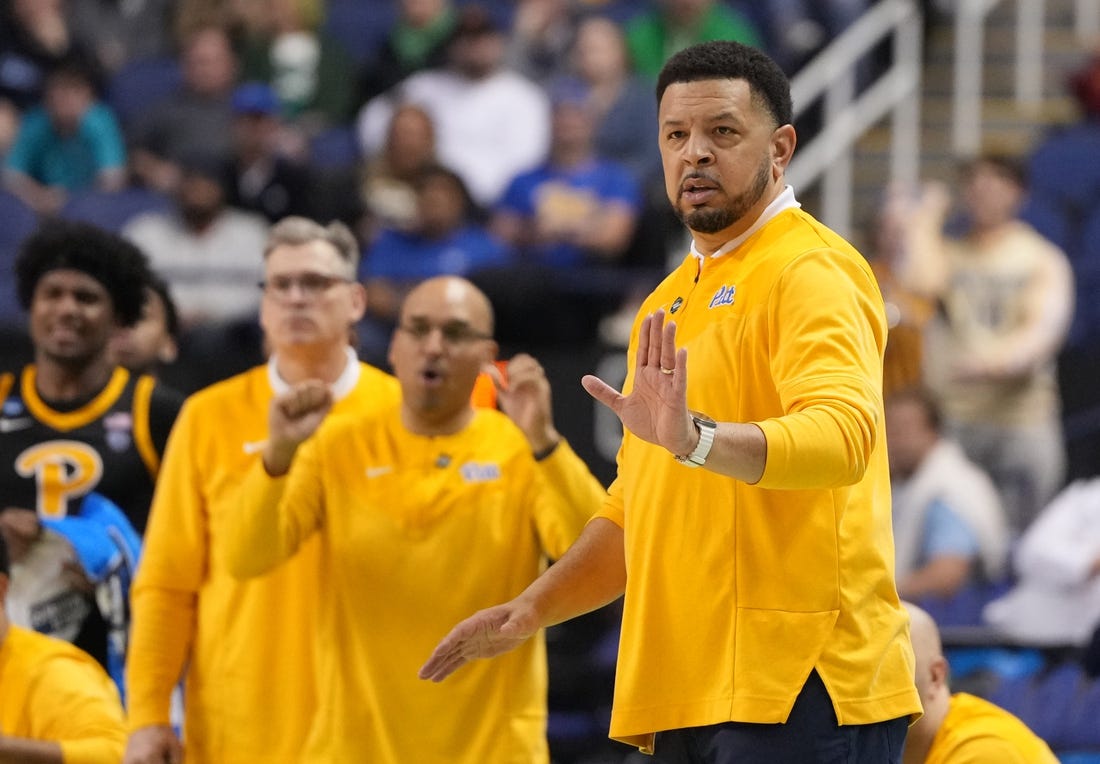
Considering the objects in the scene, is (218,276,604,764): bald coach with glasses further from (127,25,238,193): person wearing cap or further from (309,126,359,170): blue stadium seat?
(309,126,359,170): blue stadium seat

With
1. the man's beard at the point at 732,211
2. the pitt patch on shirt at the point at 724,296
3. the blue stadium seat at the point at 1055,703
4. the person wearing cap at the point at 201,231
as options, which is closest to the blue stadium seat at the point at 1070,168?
the person wearing cap at the point at 201,231

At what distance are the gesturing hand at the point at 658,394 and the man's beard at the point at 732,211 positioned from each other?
0.47 meters

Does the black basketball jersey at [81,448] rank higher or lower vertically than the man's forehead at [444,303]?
lower

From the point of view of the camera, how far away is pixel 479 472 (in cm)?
520

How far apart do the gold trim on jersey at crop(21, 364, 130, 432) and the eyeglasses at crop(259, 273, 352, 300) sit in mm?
903

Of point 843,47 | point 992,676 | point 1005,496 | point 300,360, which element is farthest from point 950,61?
point 300,360

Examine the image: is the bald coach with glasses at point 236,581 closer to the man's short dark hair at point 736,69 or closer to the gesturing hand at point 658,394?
the man's short dark hair at point 736,69

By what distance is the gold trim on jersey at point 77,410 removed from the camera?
618 cm

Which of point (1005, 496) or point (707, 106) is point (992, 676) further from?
point (707, 106)

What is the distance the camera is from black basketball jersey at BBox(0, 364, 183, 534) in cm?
614

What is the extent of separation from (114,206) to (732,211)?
314 inches

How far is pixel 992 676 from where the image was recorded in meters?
7.28

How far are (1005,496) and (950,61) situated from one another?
15.0ft

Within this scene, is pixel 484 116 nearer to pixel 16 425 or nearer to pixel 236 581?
pixel 16 425
